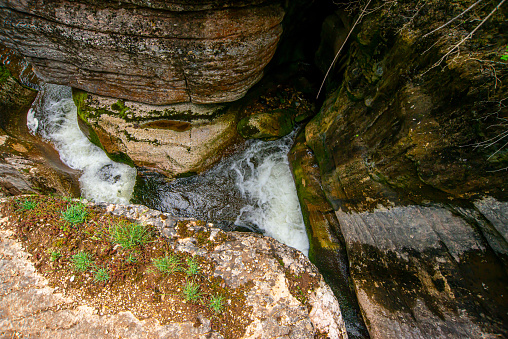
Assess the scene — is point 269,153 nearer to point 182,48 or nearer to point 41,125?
point 182,48

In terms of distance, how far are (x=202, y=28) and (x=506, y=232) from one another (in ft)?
14.6

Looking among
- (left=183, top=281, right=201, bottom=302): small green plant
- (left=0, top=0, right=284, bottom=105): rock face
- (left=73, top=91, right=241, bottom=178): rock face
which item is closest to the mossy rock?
(left=73, top=91, right=241, bottom=178): rock face

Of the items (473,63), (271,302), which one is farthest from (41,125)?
(473,63)

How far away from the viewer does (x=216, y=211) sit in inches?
200

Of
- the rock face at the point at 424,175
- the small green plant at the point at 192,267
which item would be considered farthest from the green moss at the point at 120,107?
the rock face at the point at 424,175

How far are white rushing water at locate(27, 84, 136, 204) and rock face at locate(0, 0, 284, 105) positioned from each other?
180 cm

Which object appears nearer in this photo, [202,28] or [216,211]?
[202,28]

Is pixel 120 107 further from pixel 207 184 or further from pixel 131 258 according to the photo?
pixel 131 258

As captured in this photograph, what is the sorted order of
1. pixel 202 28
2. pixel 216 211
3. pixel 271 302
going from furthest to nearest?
1. pixel 216 211
2. pixel 202 28
3. pixel 271 302

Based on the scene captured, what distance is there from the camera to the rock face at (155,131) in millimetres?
4680

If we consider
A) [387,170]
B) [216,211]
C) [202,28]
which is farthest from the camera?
[216,211]

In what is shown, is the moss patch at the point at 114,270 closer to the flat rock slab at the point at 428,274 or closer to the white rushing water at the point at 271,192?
the flat rock slab at the point at 428,274

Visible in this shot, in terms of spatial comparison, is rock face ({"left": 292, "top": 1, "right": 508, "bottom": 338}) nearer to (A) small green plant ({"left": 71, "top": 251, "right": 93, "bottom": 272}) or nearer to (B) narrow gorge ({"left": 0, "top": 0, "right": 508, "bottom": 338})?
(B) narrow gorge ({"left": 0, "top": 0, "right": 508, "bottom": 338})

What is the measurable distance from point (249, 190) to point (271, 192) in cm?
57
